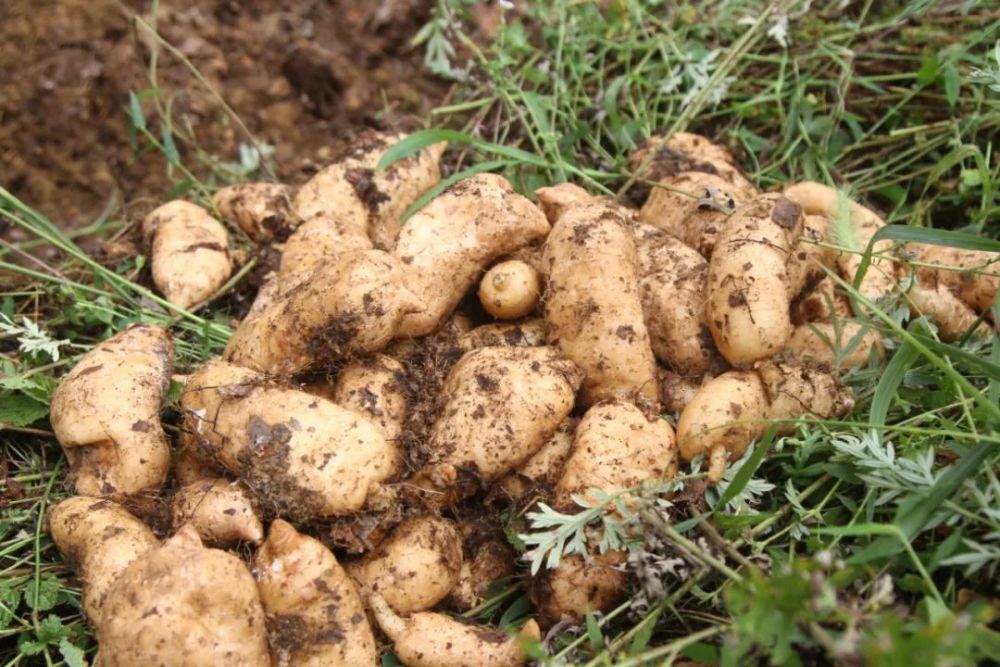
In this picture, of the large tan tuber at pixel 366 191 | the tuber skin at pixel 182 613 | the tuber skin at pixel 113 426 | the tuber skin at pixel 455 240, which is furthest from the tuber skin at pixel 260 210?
the tuber skin at pixel 182 613

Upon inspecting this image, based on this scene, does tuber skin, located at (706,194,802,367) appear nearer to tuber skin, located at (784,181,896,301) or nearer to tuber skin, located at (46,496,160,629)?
tuber skin, located at (784,181,896,301)

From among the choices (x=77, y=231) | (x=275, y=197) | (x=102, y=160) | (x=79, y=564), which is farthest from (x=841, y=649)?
(x=102, y=160)

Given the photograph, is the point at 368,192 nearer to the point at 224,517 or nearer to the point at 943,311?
the point at 224,517

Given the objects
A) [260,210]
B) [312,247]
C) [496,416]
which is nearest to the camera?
[496,416]

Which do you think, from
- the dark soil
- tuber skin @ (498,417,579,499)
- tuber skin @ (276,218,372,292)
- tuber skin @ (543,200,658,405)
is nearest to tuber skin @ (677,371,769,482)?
tuber skin @ (543,200,658,405)

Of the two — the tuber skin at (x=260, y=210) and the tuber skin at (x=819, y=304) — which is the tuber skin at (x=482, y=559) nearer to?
the tuber skin at (x=819, y=304)

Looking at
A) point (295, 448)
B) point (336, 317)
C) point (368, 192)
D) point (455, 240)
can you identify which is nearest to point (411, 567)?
point (295, 448)
